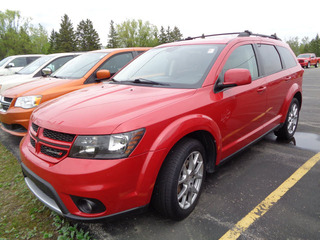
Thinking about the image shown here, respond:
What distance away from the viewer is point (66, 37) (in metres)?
57.8

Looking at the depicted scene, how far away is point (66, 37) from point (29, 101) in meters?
60.7

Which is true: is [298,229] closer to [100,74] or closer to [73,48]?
[100,74]

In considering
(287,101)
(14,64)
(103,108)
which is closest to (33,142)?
(103,108)

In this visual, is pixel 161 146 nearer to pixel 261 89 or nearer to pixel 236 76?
pixel 236 76

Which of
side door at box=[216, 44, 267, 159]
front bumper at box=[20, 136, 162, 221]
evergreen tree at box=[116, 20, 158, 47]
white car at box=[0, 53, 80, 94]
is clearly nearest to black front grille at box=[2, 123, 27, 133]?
front bumper at box=[20, 136, 162, 221]

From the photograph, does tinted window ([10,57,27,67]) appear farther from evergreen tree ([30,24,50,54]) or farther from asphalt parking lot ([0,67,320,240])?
evergreen tree ([30,24,50,54])

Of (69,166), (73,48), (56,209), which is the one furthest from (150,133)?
(73,48)

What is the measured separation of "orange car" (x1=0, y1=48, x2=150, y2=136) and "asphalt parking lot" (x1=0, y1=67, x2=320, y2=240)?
263 centimetres

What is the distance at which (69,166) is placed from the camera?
180cm

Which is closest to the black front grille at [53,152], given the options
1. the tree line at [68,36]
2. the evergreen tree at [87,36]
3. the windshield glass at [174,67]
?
the windshield glass at [174,67]

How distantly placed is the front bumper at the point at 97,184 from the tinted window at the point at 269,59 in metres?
2.46

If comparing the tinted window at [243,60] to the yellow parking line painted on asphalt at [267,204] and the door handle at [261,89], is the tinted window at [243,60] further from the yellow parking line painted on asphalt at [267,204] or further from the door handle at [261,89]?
the yellow parking line painted on asphalt at [267,204]

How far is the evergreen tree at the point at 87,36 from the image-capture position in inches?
2489

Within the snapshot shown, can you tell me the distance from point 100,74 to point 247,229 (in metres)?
3.47
